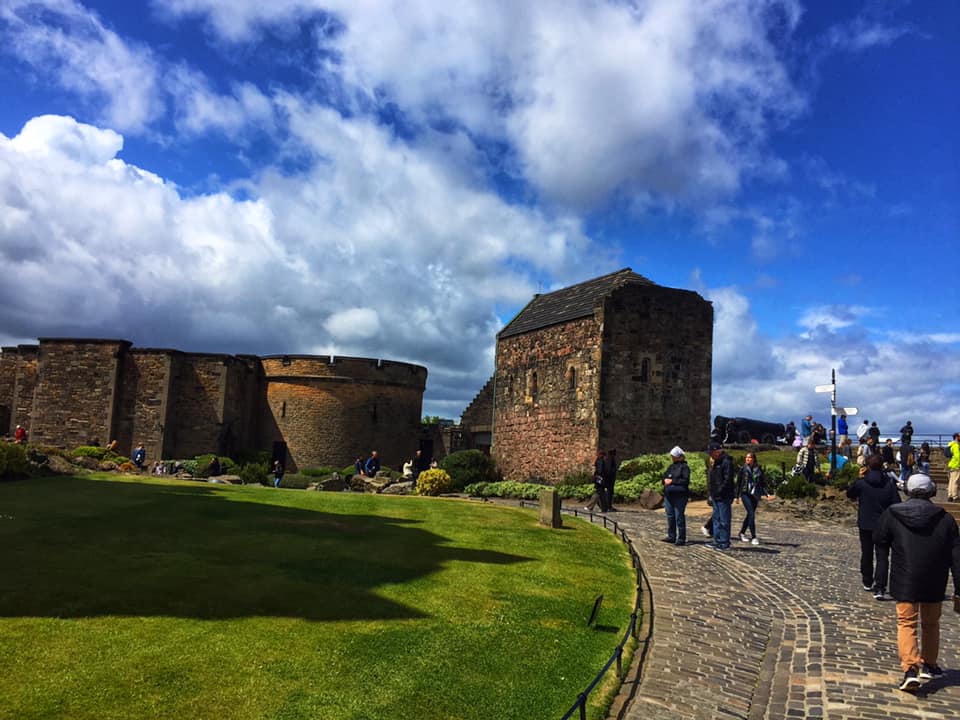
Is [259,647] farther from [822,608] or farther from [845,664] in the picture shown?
[822,608]

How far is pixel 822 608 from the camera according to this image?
33.7 ft

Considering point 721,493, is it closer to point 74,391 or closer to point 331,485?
point 331,485

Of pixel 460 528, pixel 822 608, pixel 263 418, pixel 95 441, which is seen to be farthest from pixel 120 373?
pixel 822 608

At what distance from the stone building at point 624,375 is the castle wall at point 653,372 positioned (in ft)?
0.13

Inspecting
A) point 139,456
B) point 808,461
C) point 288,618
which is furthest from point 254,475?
point 288,618

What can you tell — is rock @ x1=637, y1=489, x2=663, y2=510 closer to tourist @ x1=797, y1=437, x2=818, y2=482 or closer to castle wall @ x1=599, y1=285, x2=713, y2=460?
castle wall @ x1=599, y1=285, x2=713, y2=460

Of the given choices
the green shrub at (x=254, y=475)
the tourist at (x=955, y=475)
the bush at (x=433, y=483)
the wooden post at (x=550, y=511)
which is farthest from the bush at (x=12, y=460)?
the tourist at (x=955, y=475)

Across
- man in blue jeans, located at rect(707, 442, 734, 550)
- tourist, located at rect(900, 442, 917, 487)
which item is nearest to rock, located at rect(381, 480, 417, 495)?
man in blue jeans, located at rect(707, 442, 734, 550)

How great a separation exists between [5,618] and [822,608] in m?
10.2

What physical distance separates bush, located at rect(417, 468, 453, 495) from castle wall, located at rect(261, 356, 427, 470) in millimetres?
14124

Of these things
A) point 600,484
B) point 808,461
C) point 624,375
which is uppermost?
point 624,375

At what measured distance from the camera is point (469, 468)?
33.2m

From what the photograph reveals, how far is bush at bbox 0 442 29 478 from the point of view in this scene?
65.0ft

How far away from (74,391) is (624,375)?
29.9 metres
